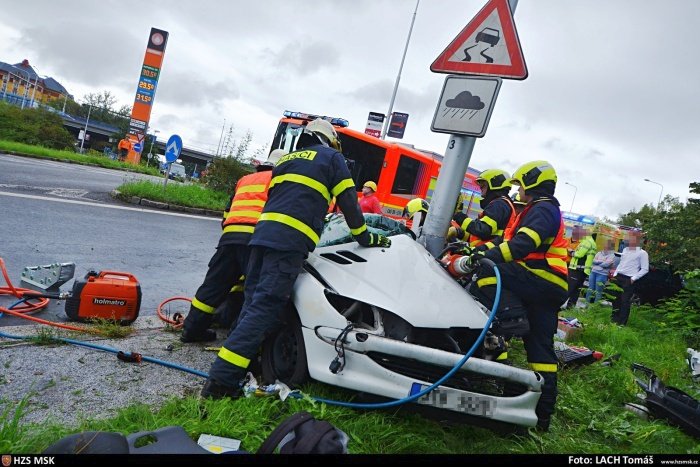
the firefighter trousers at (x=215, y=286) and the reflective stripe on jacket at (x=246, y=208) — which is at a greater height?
the reflective stripe on jacket at (x=246, y=208)

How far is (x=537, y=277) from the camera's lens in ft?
11.0

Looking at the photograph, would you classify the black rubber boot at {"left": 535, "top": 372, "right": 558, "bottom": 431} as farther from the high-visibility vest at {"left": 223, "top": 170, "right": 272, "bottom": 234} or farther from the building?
the building

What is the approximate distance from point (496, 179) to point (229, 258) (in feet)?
9.91

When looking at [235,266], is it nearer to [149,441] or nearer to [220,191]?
[149,441]

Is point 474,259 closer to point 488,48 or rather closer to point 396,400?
point 396,400

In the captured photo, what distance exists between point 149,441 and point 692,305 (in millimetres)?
7632

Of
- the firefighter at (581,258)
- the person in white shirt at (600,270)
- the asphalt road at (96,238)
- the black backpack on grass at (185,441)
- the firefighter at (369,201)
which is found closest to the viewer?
the black backpack on grass at (185,441)

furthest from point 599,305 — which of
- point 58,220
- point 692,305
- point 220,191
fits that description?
point 220,191

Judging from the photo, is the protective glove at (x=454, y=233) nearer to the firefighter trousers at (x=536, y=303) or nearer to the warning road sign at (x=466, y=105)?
the firefighter trousers at (x=536, y=303)

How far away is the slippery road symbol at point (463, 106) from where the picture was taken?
3.35 meters

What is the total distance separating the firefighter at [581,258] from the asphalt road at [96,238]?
25.3 feet

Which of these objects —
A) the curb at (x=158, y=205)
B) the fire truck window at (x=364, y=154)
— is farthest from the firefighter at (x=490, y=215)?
the curb at (x=158, y=205)

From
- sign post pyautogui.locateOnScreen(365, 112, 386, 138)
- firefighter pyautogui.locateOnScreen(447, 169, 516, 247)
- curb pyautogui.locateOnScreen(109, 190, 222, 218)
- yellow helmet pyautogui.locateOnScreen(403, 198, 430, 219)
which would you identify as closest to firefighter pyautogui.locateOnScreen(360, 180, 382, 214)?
yellow helmet pyautogui.locateOnScreen(403, 198, 430, 219)

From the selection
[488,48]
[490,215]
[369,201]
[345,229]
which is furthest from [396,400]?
[369,201]
